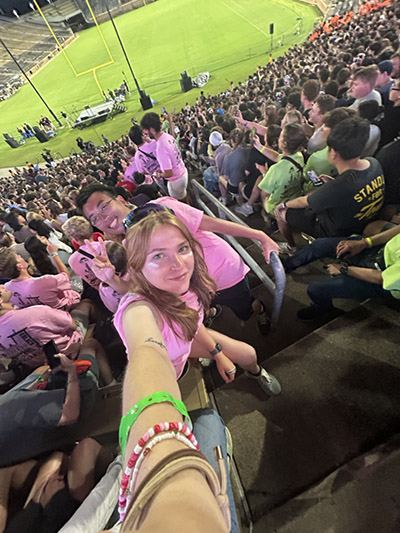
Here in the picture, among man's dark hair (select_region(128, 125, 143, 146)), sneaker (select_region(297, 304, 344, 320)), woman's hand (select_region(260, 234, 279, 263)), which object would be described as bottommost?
sneaker (select_region(297, 304, 344, 320))

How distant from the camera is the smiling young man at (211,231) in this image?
2.20 metres

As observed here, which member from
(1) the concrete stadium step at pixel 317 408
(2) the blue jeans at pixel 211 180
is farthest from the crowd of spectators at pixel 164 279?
(2) the blue jeans at pixel 211 180

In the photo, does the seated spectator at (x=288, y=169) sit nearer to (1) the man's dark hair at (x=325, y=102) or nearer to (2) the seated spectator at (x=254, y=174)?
(2) the seated spectator at (x=254, y=174)

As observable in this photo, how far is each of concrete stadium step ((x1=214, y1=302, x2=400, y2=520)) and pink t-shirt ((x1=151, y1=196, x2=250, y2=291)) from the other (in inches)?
33.5

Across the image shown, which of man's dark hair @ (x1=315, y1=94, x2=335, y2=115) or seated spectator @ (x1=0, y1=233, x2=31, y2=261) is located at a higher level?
man's dark hair @ (x1=315, y1=94, x2=335, y2=115)

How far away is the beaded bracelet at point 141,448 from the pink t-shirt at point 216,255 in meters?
1.57

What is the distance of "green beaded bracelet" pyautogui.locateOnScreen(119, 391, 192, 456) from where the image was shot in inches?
35.9

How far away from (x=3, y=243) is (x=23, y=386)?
3998mm

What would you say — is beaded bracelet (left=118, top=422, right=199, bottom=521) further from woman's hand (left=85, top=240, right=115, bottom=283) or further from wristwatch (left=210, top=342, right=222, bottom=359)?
woman's hand (left=85, top=240, right=115, bottom=283)

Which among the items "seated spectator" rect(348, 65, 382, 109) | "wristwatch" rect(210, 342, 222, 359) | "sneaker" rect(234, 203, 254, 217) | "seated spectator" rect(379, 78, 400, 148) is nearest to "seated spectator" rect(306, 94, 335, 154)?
"seated spectator" rect(348, 65, 382, 109)

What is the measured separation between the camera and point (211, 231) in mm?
2336

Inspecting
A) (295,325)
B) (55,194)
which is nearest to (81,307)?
(295,325)

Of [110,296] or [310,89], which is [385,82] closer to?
[310,89]

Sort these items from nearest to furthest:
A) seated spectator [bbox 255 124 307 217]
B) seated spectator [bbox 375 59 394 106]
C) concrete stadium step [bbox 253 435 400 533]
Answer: concrete stadium step [bbox 253 435 400 533] < seated spectator [bbox 255 124 307 217] < seated spectator [bbox 375 59 394 106]
